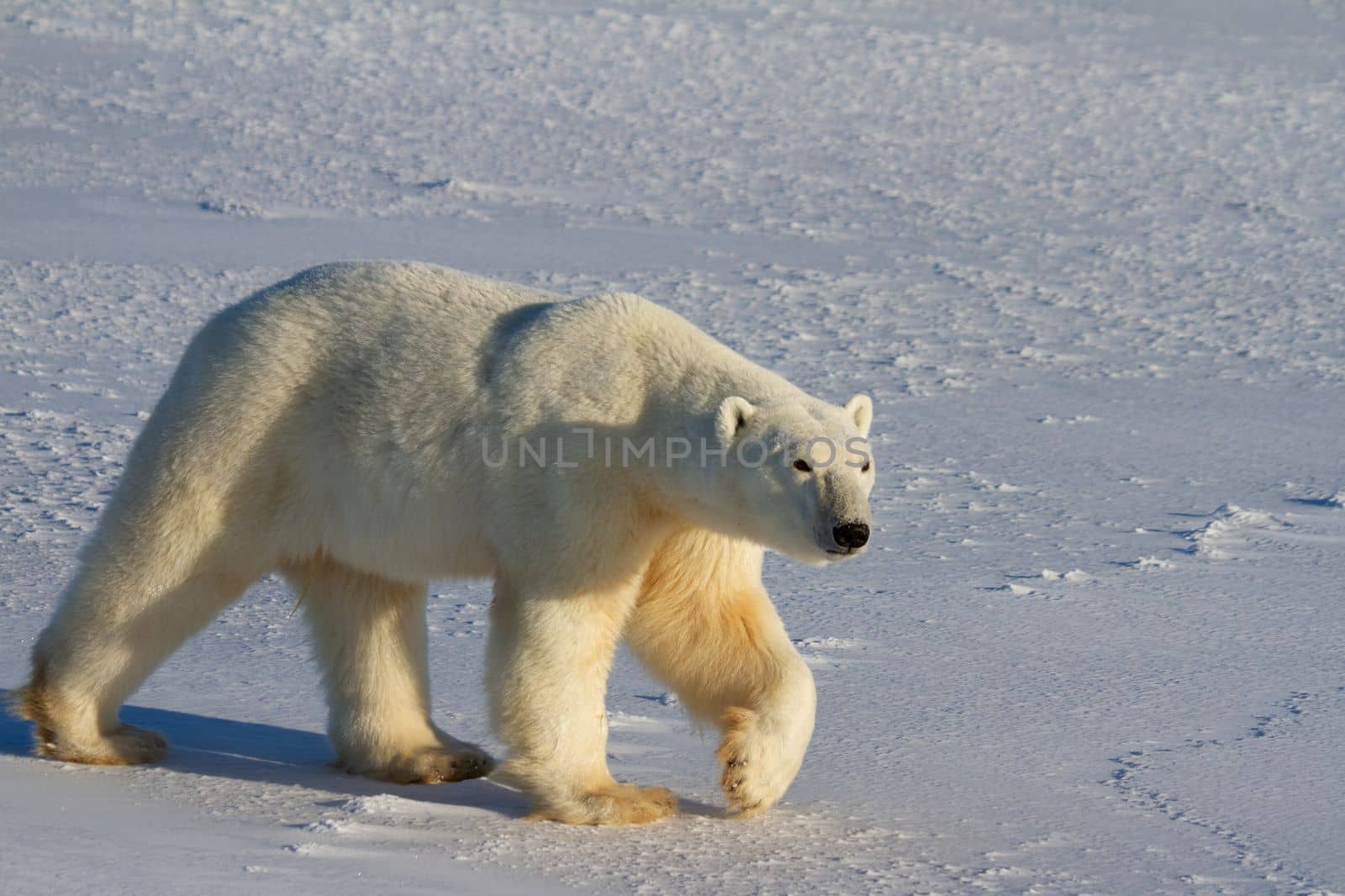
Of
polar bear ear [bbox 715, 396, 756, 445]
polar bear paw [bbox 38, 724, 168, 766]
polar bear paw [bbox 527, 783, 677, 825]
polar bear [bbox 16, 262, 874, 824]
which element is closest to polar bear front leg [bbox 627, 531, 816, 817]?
polar bear [bbox 16, 262, 874, 824]

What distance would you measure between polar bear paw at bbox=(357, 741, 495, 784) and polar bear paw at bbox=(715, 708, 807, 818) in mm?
733

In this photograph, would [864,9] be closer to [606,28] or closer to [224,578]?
[606,28]

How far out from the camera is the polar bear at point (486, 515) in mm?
3723

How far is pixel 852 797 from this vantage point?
3.91 metres

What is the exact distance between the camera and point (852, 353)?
8.60 metres

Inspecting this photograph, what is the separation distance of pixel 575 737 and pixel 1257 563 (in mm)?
3053

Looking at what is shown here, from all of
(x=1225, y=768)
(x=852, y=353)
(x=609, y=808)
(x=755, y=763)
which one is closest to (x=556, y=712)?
(x=609, y=808)

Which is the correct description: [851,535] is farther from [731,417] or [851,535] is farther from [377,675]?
[377,675]

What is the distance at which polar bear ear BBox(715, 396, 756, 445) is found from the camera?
3656 millimetres

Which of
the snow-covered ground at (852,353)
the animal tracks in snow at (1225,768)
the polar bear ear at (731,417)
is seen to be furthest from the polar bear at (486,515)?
the animal tracks in snow at (1225,768)

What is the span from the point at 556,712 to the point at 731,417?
2.42ft

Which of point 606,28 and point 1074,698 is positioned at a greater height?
point 606,28


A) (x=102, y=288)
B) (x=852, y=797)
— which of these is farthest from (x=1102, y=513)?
(x=102, y=288)

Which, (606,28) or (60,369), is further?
(606,28)
